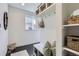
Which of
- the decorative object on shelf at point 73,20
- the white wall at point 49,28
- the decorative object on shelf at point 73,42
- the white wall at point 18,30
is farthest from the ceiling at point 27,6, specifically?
the decorative object on shelf at point 73,42

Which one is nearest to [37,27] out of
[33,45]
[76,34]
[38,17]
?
A: [38,17]

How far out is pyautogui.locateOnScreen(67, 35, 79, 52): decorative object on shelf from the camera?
150 cm

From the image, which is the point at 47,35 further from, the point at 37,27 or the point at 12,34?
the point at 12,34

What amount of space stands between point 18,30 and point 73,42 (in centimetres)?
70

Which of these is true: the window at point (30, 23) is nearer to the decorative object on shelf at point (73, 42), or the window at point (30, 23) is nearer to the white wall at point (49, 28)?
the white wall at point (49, 28)

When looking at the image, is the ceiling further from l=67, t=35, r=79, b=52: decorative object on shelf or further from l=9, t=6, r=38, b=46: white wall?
l=67, t=35, r=79, b=52: decorative object on shelf

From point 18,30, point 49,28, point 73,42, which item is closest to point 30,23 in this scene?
point 18,30

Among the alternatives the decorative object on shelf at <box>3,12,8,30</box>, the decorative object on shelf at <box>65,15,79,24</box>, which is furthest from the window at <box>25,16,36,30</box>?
the decorative object on shelf at <box>65,15,79,24</box>

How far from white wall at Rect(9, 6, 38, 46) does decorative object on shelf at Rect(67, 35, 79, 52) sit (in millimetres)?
450

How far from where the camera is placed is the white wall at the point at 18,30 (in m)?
1.54

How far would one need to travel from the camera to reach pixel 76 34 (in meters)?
1.65

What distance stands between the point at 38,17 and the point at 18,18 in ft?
0.90

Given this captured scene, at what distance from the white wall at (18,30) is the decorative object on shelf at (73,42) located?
0.45 m

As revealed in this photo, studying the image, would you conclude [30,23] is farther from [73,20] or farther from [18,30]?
[73,20]
